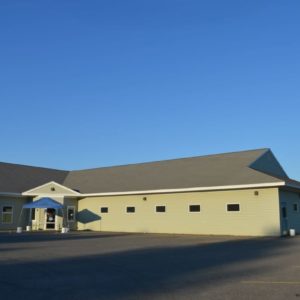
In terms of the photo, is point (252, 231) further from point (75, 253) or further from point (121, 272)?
point (121, 272)

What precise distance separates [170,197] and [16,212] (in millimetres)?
13480

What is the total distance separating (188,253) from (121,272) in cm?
564

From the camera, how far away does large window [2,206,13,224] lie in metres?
34.8

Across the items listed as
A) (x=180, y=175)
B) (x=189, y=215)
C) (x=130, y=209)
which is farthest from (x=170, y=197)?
(x=130, y=209)

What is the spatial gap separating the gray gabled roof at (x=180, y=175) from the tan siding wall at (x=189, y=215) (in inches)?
27.7

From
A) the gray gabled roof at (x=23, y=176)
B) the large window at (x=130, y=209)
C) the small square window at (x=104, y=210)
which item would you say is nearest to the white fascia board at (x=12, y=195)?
the gray gabled roof at (x=23, y=176)

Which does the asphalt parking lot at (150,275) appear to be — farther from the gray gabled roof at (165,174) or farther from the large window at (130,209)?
the large window at (130,209)

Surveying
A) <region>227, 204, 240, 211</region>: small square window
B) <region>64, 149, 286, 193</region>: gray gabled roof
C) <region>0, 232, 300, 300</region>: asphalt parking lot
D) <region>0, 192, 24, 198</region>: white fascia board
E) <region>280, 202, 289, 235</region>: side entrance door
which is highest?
<region>64, 149, 286, 193</region>: gray gabled roof

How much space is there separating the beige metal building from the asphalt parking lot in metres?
10.1

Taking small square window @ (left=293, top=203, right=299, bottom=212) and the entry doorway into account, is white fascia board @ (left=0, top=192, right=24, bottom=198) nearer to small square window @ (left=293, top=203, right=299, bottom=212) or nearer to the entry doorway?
the entry doorway

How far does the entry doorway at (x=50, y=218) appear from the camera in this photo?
117 feet

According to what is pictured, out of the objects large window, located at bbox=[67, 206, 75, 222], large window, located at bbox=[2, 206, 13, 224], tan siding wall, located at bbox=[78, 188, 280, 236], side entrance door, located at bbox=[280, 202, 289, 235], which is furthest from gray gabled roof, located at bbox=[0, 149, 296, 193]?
side entrance door, located at bbox=[280, 202, 289, 235]

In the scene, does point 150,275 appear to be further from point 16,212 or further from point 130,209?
point 16,212

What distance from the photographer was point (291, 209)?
1115 inches
